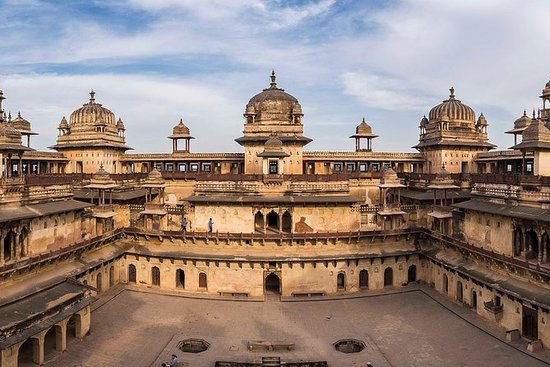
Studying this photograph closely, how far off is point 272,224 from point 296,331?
13753 millimetres

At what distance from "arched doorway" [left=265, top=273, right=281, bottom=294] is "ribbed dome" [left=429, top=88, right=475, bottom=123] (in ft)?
88.4

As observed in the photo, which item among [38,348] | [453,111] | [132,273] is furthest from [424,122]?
[38,348]

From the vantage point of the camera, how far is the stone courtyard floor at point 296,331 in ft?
79.4

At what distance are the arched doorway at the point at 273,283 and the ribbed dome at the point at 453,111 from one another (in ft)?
88.4

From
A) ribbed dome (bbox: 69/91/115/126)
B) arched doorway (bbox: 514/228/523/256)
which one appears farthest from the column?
ribbed dome (bbox: 69/91/115/126)

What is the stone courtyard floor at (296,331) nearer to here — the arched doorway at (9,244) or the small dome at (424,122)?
the arched doorway at (9,244)

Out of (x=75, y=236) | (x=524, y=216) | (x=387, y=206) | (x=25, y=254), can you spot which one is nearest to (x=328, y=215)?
(x=387, y=206)

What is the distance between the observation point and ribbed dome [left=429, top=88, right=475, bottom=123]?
52.2 metres

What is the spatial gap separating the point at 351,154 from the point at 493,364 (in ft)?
101

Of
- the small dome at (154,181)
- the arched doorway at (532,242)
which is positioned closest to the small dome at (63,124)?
the small dome at (154,181)

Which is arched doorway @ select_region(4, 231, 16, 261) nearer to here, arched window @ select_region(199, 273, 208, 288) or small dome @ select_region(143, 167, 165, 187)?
arched window @ select_region(199, 273, 208, 288)

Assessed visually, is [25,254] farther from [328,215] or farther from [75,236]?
[328,215]

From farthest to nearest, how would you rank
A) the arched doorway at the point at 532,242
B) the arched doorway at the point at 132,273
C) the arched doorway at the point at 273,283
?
1. the arched doorway at the point at 132,273
2. the arched doorway at the point at 273,283
3. the arched doorway at the point at 532,242

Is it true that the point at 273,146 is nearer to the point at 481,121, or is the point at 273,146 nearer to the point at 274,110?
the point at 274,110
